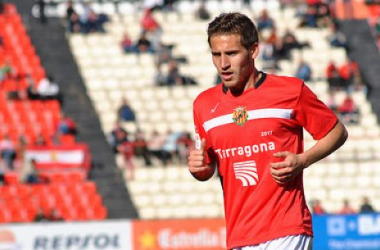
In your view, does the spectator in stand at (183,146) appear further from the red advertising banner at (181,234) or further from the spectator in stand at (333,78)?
the red advertising banner at (181,234)

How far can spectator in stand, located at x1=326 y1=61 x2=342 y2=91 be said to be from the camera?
25.3 meters

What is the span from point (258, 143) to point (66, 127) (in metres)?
17.7

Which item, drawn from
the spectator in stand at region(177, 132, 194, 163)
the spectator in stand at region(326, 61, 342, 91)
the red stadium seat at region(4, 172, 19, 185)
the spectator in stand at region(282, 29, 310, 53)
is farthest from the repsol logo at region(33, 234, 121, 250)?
the spectator in stand at region(282, 29, 310, 53)

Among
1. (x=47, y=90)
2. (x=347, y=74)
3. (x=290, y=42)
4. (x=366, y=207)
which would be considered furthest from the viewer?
(x=290, y=42)

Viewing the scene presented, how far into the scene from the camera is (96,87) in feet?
Answer: 82.6

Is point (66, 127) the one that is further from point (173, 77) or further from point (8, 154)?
point (173, 77)

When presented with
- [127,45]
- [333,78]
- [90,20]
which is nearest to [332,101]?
[333,78]

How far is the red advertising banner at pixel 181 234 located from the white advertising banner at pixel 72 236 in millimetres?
284

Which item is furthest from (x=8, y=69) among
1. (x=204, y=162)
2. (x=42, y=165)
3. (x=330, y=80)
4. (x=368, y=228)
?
(x=204, y=162)

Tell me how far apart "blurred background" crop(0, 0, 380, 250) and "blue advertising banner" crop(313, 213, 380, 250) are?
0.07 feet

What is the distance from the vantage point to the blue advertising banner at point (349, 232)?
702 inches

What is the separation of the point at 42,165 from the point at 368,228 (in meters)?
7.29

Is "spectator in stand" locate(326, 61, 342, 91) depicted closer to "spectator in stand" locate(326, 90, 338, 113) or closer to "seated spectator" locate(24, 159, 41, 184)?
"spectator in stand" locate(326, 90, 338, 113)

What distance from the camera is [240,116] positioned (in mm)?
5535
